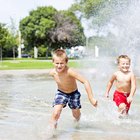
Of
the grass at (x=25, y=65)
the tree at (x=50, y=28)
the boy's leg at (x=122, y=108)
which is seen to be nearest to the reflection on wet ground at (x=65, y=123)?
the boy's leg at (x=122, y=108)

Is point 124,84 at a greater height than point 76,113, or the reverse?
point 124,84

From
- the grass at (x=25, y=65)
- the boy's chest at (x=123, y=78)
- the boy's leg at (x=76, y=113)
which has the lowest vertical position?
the grass at (x=25, y=65)

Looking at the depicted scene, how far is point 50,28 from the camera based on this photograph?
66.1 meters

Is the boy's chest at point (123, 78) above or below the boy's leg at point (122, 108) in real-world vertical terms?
above

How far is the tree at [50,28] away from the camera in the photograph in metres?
66.2

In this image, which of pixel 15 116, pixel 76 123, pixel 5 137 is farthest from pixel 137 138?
pixel 15 116

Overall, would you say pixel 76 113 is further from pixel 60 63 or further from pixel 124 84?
pixel 124 84

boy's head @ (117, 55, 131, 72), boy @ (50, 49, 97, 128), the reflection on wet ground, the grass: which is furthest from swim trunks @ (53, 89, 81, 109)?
the grass

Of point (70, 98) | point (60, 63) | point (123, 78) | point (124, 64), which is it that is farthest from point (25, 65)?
point (60, 63)

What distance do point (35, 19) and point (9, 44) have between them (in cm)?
995

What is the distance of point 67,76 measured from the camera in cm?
589

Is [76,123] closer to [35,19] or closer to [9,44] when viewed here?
[9,44]

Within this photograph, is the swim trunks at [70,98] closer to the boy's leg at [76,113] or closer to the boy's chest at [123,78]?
the boy's leg at [76,113]

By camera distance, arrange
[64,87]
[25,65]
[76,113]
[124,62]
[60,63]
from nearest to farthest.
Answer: [60,63], [64,87], [76,113], [124,62], [25,65]
